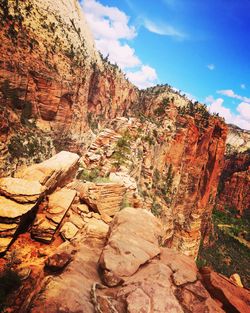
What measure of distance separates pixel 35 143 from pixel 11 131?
557cm

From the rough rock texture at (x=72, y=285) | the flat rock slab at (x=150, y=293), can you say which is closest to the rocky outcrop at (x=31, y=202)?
the rough rock texture at (x=72, y=285)

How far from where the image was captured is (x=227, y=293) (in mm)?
7777

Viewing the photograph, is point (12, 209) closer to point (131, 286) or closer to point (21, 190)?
point (21, 190)

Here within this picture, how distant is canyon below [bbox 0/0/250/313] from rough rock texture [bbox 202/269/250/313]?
34mm

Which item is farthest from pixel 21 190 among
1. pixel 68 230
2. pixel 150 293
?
pixel 150 293

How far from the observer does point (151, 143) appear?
169 feet

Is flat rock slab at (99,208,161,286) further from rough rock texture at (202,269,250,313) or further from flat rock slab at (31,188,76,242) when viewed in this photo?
flat rock slab at (31,188,76,242)

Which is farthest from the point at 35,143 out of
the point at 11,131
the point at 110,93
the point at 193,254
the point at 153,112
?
the point at 110,93

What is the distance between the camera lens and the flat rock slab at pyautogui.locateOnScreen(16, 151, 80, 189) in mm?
12438

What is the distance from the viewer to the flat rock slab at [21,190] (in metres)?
10.6

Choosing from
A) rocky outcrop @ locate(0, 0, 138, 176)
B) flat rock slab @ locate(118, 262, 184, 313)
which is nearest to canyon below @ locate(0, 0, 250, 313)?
flat rock slab @ locate(118, 262, 184, 313)

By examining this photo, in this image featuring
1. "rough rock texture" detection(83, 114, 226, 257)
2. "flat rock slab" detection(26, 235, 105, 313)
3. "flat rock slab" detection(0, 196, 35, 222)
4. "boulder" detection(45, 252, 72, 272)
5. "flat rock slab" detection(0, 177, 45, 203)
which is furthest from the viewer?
"rough rock texture" detection(83, 114, 226, 257)

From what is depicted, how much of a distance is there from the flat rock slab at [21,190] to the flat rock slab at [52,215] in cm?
111

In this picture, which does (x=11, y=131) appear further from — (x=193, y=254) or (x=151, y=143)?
(x=193, y=254)
